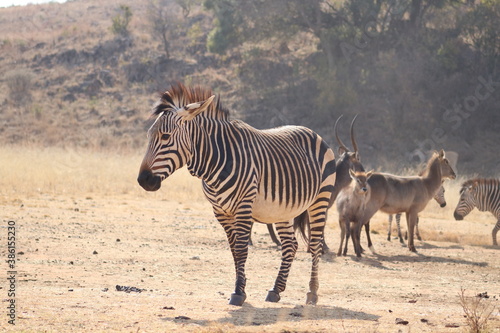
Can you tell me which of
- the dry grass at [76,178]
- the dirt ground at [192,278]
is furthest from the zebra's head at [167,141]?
the dry grass at [76,178]

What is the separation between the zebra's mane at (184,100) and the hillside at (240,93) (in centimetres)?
2184

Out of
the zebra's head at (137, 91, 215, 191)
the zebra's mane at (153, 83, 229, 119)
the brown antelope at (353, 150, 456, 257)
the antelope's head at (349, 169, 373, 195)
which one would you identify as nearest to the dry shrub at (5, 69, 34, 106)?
the brown antelope at (353, 150, 456, 257)

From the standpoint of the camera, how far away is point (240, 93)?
38969 millimetres

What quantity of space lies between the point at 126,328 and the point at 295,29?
31.4m

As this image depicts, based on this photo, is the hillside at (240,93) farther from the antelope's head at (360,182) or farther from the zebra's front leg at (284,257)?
the zebra's front leg at (284,257)

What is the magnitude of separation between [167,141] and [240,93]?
106ft

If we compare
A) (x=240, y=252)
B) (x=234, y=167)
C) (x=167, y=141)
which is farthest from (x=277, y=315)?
(x=167, y=141)

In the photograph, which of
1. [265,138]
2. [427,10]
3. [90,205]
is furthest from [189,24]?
[265,138]

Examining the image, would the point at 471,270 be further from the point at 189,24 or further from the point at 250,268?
the point at 189,24

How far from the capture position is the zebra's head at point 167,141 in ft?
22.3

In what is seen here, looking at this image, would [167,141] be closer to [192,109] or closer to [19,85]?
[192,109]

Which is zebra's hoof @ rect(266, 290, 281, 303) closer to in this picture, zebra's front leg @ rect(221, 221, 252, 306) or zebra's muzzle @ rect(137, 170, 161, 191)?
zebra's front leg @ rect(221, 221, 252, 306)

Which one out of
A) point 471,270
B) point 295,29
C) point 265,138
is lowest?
point 471,270

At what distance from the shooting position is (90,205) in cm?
1739
